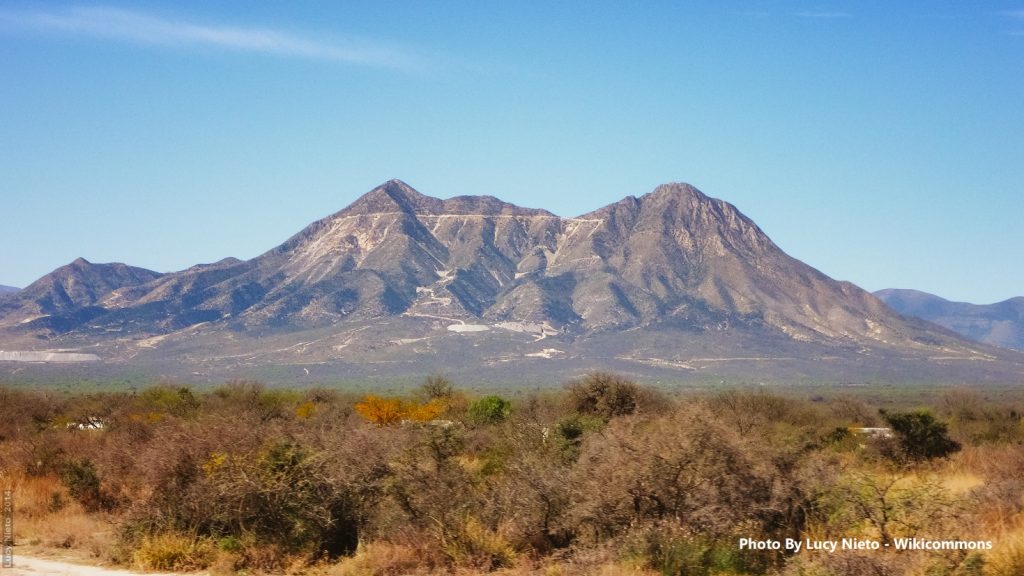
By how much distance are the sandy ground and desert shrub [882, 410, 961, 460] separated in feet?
82.7

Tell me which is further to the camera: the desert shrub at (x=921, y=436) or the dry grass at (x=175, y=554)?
the desert shrub at (x=921, y=436)

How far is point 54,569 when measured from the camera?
1602cm

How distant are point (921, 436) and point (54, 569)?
92.7 feet

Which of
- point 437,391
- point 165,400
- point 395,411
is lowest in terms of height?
point 395,411

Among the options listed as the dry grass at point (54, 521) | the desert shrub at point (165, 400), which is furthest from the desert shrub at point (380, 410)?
the dry grass at point (54, 521)

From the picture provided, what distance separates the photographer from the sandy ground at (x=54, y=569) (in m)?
15.6

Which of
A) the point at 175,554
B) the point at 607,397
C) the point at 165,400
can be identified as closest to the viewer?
the point at 175,554

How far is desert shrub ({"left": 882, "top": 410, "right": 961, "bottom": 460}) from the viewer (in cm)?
3303

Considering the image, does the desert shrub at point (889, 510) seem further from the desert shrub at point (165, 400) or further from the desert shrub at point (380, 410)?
the desert shrub at point (165, 400)

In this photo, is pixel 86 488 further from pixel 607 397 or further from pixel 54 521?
pixel 607 397

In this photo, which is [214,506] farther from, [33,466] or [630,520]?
[33,466]

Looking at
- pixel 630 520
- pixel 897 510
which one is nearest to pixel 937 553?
pixel 897 510

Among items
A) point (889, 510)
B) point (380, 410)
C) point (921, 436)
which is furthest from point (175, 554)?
Answer: point (380, 410)

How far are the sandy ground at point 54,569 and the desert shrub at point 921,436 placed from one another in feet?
82.7
